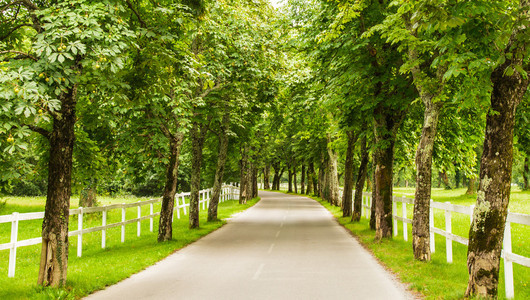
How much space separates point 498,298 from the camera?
22.9ft

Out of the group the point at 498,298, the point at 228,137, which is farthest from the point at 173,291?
the point at 228,137

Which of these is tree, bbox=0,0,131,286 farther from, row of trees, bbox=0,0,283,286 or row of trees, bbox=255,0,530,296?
row of trees, bbox=255,0,530,296

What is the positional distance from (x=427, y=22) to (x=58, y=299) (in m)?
7.59

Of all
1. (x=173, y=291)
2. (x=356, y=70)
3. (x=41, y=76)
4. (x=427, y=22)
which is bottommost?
(x=173, y=291)

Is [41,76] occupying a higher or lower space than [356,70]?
lower

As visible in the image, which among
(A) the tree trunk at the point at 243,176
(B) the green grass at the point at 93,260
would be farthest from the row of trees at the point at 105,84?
(A) the tree trunk at the point at 243,176

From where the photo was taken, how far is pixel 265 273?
383 inches

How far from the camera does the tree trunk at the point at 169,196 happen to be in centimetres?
1504

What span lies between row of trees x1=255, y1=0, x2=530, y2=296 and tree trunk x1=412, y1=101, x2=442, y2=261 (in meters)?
0.03

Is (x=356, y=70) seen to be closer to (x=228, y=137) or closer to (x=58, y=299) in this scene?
(x=58, y=299)

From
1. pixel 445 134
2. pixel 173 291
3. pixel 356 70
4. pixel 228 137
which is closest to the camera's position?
pixel 173 291

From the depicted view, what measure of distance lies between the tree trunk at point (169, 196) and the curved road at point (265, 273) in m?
1.35

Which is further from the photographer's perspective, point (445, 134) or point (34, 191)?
point (34, 191)

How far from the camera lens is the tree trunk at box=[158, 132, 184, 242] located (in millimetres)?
15039
